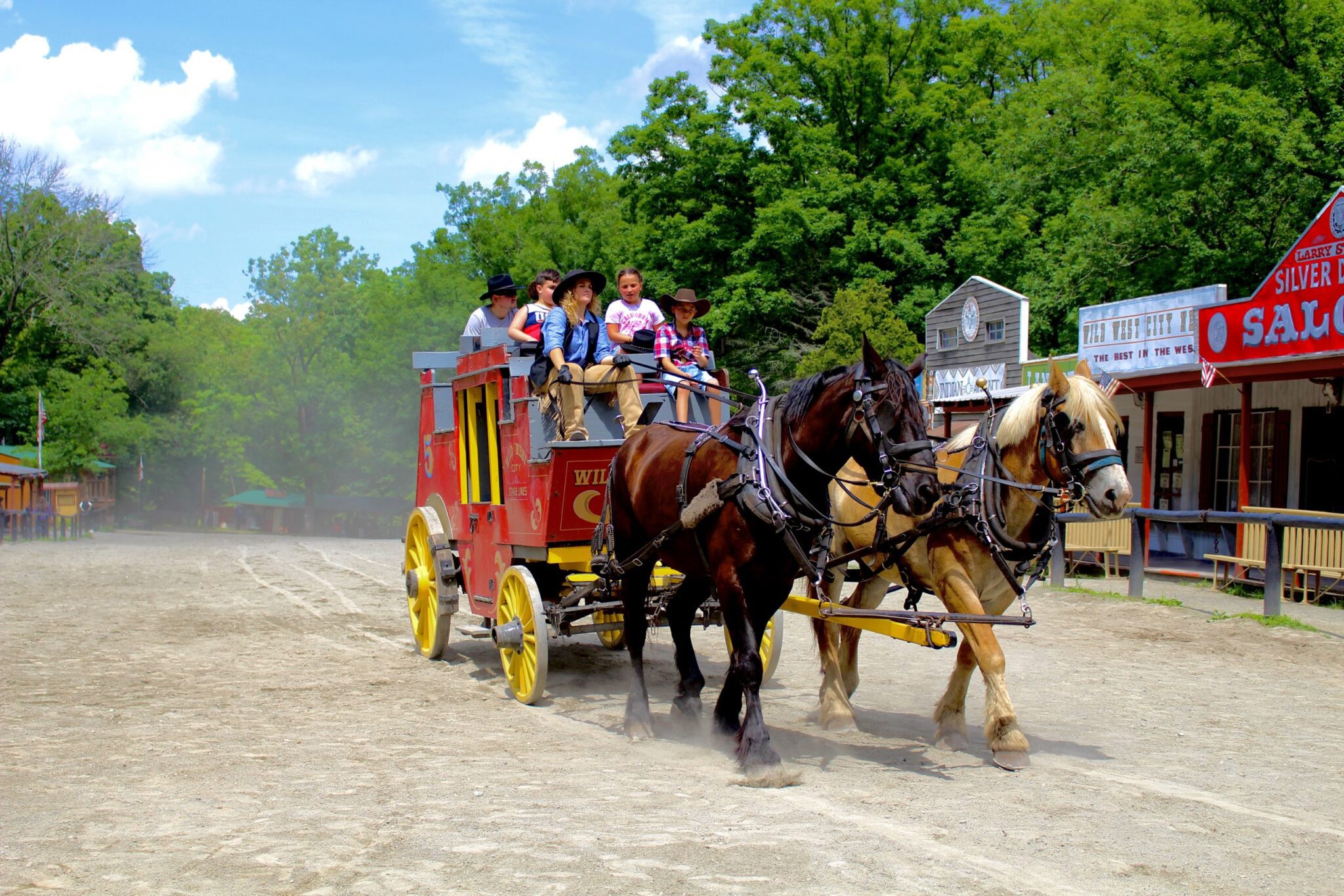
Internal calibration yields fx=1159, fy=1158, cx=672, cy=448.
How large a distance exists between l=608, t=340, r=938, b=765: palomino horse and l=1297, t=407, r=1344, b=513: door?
43.9 feet

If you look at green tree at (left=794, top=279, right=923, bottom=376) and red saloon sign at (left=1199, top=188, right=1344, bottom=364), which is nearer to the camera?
red saloon sign at (left=1199, top=188, right=1344, bottom=364)

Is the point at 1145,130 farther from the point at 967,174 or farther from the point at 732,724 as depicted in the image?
the point at 732,724

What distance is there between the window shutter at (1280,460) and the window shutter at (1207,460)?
4.78 feet

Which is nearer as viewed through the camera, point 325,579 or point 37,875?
point 37,875

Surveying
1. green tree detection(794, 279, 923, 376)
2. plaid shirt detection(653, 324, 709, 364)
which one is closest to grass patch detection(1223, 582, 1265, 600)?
plaid shirt detection(653, 324, 709, 364)

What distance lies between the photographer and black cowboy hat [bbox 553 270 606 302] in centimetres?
827

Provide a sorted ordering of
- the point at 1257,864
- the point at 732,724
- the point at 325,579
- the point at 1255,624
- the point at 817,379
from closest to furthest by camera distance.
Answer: the point at 1257,864, the point at 817,379, the point at 732,724, the point at 1255,624, the point at 325,579

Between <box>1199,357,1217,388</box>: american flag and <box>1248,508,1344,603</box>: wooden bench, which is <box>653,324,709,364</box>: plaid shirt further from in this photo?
<box>1199,357,1217,388</box>: american flag

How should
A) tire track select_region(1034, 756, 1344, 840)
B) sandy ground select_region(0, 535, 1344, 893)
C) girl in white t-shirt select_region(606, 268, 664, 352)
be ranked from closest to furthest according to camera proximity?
sandy ground select_region(0, 535, 1344, 893) < tire track select_region(1034, 756, 1344, 840) < girl in white t-shirt select_region(606, 268, 664, 352)

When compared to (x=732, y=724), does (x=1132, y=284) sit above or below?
above

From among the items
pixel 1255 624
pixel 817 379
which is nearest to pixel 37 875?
pixel 817 379

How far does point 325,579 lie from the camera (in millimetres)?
18562

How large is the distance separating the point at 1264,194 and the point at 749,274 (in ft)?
47.6

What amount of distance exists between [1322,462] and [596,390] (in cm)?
1362
